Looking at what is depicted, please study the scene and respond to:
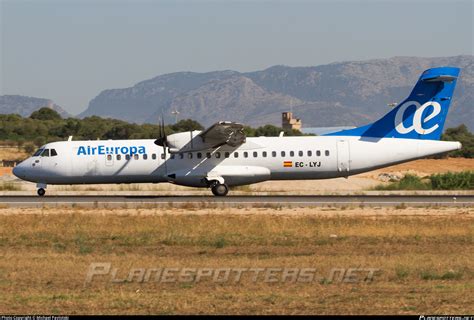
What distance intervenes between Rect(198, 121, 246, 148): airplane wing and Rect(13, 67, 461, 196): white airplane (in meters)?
0.04

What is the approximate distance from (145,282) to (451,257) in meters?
7.61

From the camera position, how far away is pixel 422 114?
36312mm

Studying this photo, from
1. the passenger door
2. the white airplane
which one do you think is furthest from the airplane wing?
the passenger door

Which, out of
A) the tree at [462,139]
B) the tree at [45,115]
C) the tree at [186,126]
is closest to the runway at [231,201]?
the tree at [462,139]

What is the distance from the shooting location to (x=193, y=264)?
1745 centimetres

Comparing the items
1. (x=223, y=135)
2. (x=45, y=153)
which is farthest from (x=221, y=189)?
(x=45, y=153)

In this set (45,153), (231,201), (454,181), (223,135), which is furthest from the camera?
(454,181)

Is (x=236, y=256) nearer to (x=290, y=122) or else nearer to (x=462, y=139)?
(x=462, y=139)

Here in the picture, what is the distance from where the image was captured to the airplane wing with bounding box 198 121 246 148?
1330 inches

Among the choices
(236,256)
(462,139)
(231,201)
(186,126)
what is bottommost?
(462,139)

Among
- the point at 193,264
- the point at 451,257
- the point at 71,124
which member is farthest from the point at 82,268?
the point at 71,124

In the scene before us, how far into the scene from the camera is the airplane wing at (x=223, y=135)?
33781 mm

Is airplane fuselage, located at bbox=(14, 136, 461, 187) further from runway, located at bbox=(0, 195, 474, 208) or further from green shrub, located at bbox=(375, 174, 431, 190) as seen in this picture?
green shrub, located at bbox=(375, 174, 431, 190)

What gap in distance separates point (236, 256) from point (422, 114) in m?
20.0
